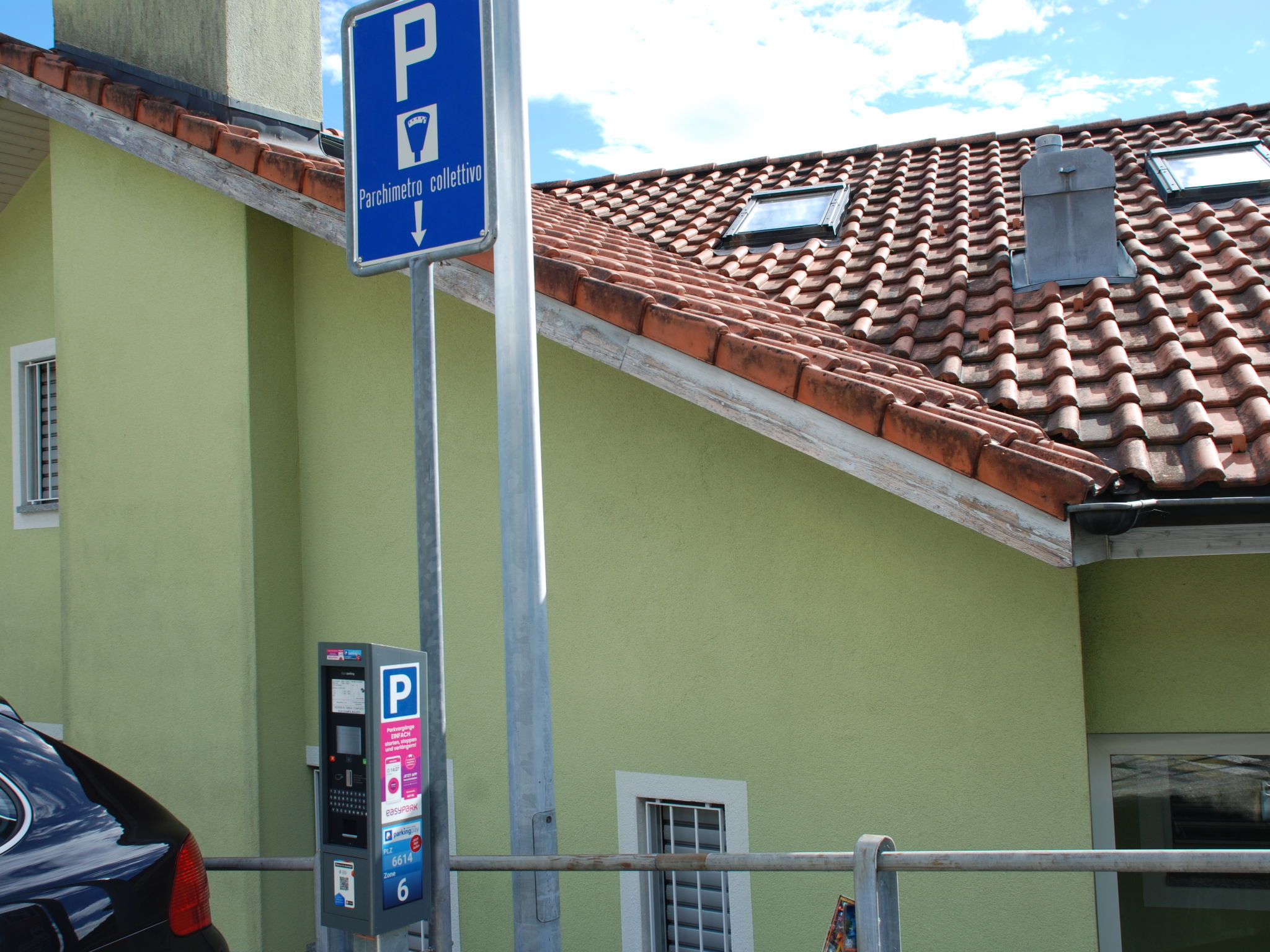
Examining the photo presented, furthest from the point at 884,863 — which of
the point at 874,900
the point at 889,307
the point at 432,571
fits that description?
the point at 889,307

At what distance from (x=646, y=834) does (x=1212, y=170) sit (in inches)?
226

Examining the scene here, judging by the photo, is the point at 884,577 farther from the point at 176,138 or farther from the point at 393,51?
the point at 176,138

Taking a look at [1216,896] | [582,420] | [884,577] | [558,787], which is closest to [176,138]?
[582,420]

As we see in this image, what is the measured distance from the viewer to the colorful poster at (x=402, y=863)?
10.0 feet

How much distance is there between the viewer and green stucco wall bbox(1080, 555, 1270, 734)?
4.48 meters

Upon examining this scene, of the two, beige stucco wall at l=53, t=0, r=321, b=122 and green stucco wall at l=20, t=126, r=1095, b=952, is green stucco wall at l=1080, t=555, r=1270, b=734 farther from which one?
beige stucco wall at l=53, t=0, r=321, b=122

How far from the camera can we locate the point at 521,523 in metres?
3.09

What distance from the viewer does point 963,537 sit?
4.47 metres

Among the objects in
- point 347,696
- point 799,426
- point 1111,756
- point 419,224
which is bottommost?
point 1111,756

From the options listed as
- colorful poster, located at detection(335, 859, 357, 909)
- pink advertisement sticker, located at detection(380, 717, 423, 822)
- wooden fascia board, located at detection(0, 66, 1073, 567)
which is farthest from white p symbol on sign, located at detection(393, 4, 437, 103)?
colorful poster, located at detection(335, 859, 357, 909)

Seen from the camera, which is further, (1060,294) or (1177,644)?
(1060,294)

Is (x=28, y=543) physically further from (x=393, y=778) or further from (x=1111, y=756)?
(x=1111, y=756)

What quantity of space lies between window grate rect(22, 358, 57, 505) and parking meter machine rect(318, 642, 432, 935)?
20.0ft

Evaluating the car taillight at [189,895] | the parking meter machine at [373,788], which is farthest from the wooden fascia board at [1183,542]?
the car taillight at [189,895]
